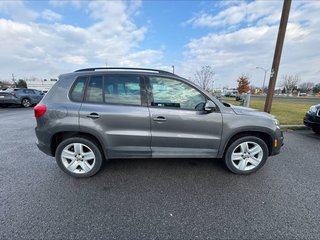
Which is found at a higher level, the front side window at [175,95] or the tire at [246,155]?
the front side window at [175,95]

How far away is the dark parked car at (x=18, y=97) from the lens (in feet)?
40.0

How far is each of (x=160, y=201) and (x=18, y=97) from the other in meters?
14.9

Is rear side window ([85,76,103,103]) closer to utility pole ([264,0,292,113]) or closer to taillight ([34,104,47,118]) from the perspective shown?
taillight ([34,104,47,118])

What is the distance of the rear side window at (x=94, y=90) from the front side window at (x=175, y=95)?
867 millimetres

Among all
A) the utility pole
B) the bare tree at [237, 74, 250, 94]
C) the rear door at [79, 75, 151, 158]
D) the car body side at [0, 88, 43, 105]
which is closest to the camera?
the rear door at [79, 75, 151, 158]

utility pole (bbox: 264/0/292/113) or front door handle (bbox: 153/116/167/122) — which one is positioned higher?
utility pole (bbox: 264/0/292/113)

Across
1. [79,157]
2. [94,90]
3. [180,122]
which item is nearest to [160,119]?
[180,122]

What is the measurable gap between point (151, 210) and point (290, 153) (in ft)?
12.4

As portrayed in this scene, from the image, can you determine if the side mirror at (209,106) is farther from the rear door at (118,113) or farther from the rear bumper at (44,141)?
the rear bumper at (44,141)

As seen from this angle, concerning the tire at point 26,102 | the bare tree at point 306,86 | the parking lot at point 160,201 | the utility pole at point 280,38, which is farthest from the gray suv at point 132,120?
the bare tree at point 306,86

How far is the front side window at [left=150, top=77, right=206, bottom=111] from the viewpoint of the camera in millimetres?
2871

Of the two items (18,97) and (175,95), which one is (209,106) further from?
(18,97)

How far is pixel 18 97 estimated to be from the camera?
12.7 m

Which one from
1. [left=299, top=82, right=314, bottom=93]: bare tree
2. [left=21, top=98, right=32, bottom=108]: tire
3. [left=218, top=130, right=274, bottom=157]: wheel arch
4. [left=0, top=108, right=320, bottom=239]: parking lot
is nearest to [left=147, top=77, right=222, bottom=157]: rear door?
[left=218, top=130, right=274, bottom=157]: wheel arch
